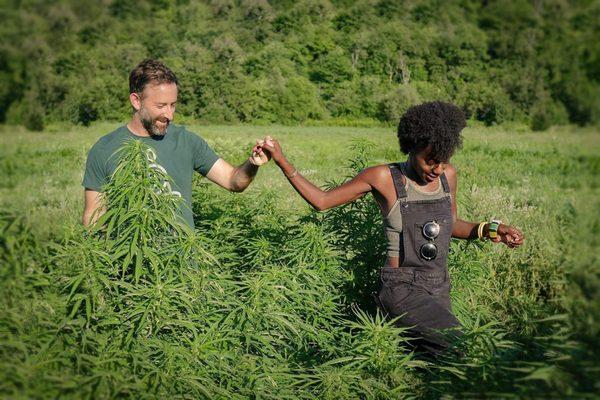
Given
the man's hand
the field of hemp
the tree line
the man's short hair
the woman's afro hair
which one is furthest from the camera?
the tree line

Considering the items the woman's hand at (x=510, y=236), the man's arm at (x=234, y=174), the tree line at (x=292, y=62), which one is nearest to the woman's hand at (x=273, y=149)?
the man's arm at (x=234, y=174)

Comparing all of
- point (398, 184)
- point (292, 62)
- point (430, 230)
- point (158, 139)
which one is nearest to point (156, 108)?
point (158, 139)

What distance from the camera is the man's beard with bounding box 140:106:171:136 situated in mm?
3758

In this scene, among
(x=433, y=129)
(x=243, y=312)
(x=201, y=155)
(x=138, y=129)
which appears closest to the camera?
(x=243, y=312)

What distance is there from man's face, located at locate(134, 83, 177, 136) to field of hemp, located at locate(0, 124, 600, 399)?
717 mm

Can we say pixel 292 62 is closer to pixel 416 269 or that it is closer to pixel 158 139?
pixel 158 139

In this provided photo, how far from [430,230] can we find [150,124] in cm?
194

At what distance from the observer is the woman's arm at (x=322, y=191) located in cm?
339

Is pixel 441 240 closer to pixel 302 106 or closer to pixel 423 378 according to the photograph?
pixel 423 378

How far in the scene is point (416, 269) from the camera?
339cm

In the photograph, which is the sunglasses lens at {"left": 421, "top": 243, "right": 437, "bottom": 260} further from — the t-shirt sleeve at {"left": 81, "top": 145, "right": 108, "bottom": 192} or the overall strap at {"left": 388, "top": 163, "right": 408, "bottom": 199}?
the t-shirt sleeve at {"left": 81, "top": 145, "right": 108, "bottom": 192}

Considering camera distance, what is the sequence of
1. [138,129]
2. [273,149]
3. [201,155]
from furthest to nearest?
1. [201,155]
2. [138,129]
3. [273,149]

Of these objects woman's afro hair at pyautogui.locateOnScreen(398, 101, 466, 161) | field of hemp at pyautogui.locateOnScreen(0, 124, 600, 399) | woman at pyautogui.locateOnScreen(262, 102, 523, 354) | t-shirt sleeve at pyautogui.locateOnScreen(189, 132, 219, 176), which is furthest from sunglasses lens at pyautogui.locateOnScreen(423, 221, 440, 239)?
t-shirt sleeve at pyautogui.locateOnScreen(189, 132, 219, 176)

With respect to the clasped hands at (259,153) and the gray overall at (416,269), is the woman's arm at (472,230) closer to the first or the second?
the gray overall at (416,269)
